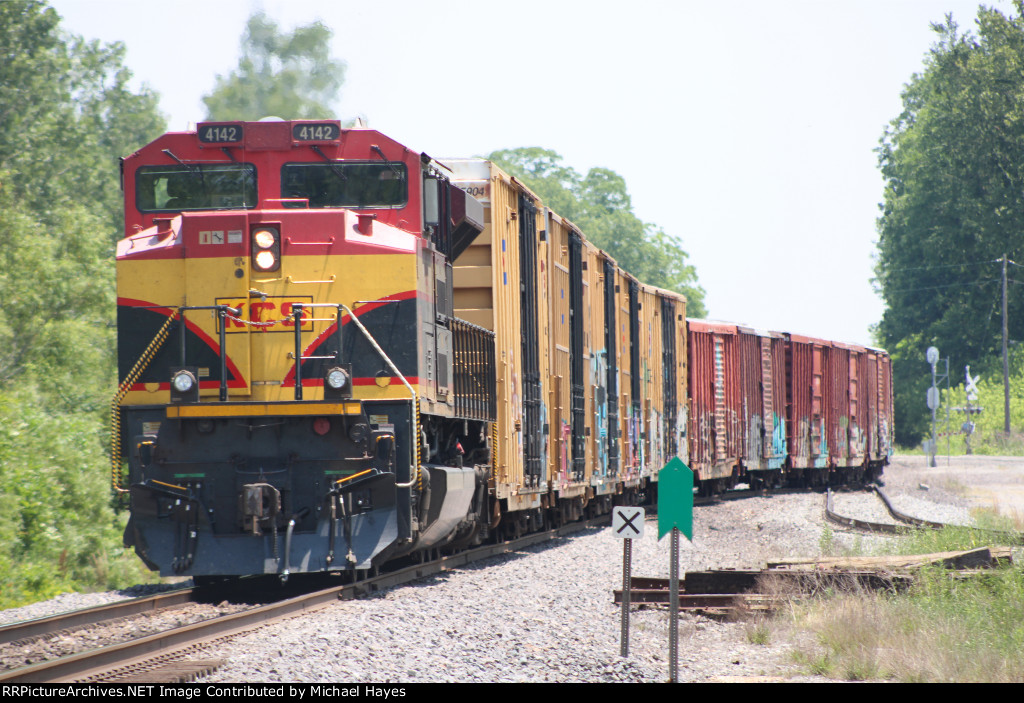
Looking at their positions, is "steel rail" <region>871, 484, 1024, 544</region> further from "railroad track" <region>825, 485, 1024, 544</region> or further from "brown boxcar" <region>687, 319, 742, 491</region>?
"brown boxcar" <region>687, 319, 742, 491</region>

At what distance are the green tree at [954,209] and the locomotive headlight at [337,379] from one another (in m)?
50.6

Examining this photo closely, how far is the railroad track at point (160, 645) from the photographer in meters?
6.72

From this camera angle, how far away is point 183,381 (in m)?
9.64

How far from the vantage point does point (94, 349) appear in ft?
81.2

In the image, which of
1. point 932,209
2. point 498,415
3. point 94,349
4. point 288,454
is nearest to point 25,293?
point 94,349

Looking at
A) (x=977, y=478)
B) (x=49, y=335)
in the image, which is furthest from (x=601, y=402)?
(x=977, y=478)

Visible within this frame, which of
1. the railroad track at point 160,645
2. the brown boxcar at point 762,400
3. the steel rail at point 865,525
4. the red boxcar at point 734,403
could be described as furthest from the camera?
the brown boxcar at point 762,400

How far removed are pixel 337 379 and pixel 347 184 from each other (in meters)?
2.00

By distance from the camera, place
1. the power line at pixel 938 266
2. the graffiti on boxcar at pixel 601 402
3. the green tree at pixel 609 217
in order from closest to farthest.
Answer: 1. the graffiti on boxcar at pixel 601 402
2. the power line at pixel 938 266
3. the green tree at pixel 609 217

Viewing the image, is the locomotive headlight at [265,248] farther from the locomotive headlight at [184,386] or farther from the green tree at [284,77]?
the green tree at [284,77]

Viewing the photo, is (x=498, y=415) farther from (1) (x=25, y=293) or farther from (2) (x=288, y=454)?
(1) (x=25, y=293)

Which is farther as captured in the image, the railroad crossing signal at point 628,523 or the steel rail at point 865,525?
the steel rail at point 865,525

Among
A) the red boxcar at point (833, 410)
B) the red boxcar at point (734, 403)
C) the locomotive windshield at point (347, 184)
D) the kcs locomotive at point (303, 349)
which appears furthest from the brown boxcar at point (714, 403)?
the locomotive windshield at point (347, 184)

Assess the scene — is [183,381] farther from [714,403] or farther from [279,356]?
[714,403]
